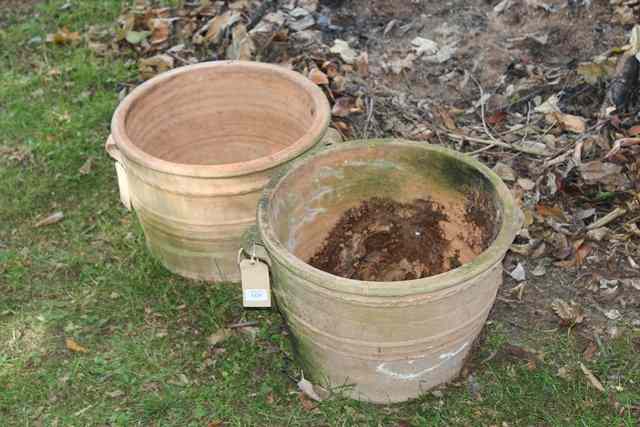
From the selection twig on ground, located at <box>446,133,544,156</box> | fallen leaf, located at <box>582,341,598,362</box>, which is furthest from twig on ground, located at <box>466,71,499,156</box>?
fallen leaf, located at <box>582,341,598,362</box>

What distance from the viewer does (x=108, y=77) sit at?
496 centimetres

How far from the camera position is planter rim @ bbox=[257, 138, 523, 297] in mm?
2131

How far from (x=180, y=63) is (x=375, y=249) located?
8.16ft

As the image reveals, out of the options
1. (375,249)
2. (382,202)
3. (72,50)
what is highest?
(382,202)

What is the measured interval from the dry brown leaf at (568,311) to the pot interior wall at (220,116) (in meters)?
1.32

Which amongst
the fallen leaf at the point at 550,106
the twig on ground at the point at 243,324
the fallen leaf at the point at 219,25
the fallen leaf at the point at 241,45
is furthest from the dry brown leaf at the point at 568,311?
the fallen leaf at the point at 219,25

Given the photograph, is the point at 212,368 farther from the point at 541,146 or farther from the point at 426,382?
the point at 541,146

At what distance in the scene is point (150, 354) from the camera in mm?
2938

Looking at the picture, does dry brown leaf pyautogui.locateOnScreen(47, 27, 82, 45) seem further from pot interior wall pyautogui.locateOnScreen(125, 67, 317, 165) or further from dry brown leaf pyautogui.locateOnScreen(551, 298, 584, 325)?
dry brown leaf pyautogui.locateOnScreen(551, 298, 584, 325)

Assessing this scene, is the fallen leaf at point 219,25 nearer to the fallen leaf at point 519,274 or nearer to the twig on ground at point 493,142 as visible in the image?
the twig on ground at point 493,142

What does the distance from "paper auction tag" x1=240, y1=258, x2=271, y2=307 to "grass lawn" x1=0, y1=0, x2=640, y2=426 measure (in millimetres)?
423

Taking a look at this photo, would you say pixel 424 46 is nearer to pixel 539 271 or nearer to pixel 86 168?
pixel 539 271

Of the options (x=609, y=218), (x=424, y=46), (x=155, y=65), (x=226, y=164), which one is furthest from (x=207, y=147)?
(x=609, y=218)

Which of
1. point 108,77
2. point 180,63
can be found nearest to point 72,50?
point 108,77
